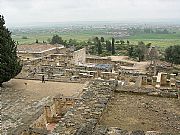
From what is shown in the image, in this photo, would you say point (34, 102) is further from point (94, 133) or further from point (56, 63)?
point (56, 63)

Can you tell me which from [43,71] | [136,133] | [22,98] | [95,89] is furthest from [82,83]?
[136,133]

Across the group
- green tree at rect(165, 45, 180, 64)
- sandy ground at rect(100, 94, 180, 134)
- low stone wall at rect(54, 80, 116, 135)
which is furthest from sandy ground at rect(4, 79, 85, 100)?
green tree at rect(165, 45, 180, 64)

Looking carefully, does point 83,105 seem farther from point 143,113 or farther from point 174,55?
point 174,55

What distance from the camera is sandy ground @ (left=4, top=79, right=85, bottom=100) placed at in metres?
15.9

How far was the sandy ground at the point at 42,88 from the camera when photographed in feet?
52.1

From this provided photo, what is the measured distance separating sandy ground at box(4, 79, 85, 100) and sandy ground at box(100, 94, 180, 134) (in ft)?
28.6

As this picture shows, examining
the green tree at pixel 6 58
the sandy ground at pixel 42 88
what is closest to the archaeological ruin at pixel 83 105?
the sandy ground at pixel 42 88

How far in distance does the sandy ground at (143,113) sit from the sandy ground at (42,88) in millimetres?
8707

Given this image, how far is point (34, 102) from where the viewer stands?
46.8ft

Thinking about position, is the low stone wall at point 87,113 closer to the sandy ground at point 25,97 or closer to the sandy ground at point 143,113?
the sandy ground at point 143,113

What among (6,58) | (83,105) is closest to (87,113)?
(83,105)

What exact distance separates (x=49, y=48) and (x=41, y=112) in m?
30.1

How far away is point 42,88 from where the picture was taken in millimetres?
17281

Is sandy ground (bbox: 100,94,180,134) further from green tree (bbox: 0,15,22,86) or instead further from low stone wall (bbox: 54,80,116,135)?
green tree (bbox: 0,15,22,86)
